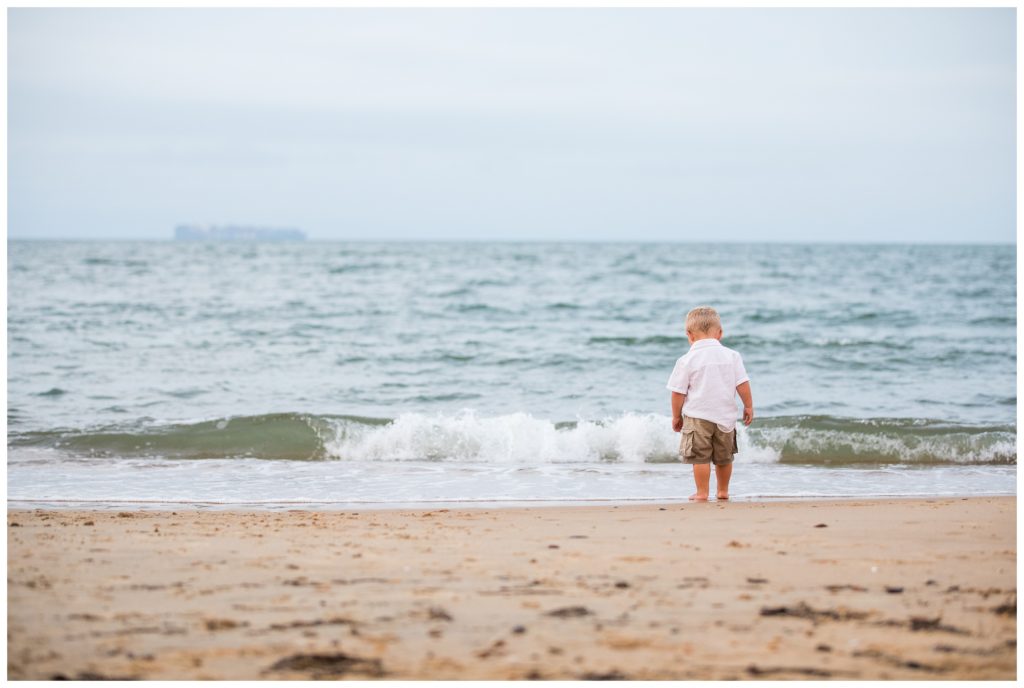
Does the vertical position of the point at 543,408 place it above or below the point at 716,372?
below

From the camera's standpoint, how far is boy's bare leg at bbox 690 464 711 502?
6.24 m

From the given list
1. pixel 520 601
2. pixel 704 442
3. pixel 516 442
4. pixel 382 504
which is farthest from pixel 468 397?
pixel 520 601

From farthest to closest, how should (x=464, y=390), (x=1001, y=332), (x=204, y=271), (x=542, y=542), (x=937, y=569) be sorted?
(x=204, y=271), (x=1001, y=332), (x=464, y=390), (x=542, y=542), (x=937, y=569)

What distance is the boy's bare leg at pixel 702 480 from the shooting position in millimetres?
6238

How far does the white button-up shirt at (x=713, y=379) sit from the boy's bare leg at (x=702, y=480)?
0.37 metres

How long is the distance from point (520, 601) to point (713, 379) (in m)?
2.89

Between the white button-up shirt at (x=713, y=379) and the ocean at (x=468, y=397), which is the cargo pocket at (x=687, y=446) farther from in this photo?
the ocean at (x=468, y=397)

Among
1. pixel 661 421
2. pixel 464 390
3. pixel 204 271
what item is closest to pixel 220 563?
pixel 661 421

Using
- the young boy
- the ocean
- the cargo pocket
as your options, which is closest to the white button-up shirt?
the young boy

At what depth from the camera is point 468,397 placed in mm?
11906

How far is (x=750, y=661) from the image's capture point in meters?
2.94

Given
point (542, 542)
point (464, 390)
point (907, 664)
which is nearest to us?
point (907, 664)

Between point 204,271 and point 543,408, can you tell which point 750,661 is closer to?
point 543,408

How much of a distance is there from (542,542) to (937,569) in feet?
5.70
